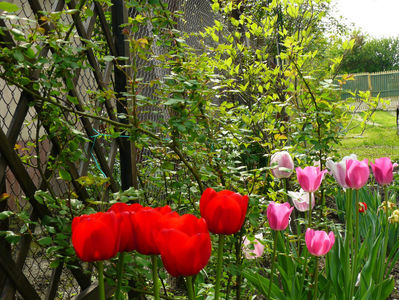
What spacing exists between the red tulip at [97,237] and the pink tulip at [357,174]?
952 mm

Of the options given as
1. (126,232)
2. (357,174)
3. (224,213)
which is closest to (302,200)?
(357,174)

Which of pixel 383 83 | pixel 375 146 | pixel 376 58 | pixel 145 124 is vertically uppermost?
pixel 376 58

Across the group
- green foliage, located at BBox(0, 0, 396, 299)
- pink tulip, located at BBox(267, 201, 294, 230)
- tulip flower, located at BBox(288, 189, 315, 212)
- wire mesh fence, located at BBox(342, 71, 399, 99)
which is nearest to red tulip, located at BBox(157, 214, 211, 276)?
green foliage, located at BBox(0, 0, 396, 299)

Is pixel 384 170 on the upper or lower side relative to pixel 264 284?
upper

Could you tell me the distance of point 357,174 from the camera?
1.43 m

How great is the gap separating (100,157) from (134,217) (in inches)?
48.7

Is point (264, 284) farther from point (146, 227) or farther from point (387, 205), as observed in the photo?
point (146, 227)

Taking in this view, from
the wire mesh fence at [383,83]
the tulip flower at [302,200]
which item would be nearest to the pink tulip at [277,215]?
the tulip flower at [302,200]

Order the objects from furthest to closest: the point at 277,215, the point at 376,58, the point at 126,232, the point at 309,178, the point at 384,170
A: the point at 376,58, the point at 384,170, the point at 309,178, the point at 277,215, the point at 126,232

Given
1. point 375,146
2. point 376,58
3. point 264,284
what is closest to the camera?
point 264,284

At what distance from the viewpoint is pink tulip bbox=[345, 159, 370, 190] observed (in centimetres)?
142

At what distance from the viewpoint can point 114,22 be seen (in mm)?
2107

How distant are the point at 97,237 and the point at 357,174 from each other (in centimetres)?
99

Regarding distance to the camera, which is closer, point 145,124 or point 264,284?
point 145,124
